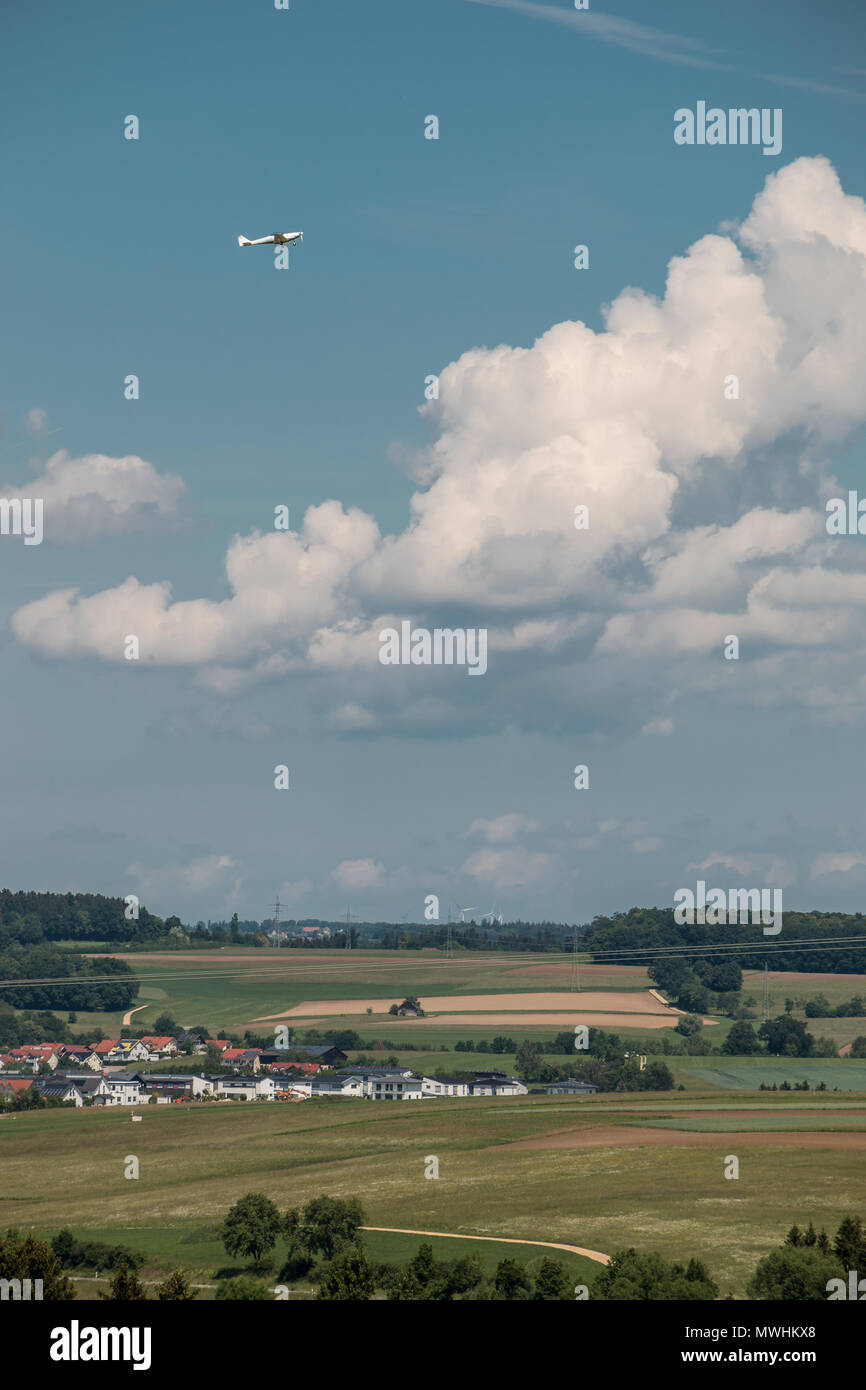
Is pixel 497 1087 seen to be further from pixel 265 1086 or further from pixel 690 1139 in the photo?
pixel 690 1139

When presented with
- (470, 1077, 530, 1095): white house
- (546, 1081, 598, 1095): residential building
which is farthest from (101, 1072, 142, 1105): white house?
(546, 1081, 598, 1095): residential building

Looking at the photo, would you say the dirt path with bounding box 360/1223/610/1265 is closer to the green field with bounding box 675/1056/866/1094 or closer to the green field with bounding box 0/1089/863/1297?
the green field with bounding box 0/1089/863/1297

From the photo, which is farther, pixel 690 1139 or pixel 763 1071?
pixel 763 1071

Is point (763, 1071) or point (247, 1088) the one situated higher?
point (763, 1071)

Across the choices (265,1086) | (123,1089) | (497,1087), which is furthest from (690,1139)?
(123,1089)

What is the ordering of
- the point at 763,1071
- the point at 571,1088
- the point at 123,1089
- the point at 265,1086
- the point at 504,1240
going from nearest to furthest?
1. the point at 504,1240
2. the point at 571,1088
3. the point at 763,1071
4. the point at 265,1086
5. the point at 123,1089

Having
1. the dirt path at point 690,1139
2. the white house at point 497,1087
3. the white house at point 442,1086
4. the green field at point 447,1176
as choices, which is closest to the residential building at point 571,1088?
the white house at point 497,1087

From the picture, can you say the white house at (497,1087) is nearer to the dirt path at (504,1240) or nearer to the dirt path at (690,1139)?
the dirt path at (690,1139)
